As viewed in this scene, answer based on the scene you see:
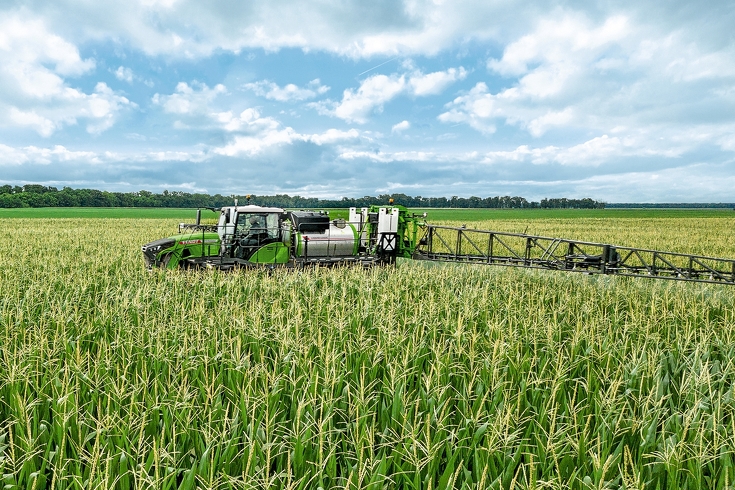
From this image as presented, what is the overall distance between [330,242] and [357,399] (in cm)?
1069

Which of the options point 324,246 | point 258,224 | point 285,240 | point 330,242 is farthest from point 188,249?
point 330,242

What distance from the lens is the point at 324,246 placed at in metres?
14.1

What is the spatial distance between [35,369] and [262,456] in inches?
144

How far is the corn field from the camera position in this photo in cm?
318

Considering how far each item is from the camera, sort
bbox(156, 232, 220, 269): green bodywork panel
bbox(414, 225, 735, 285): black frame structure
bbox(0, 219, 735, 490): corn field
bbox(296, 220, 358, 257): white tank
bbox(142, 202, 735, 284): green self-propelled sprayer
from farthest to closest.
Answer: bbox(296, 220, 358, 257): white tank → bbox(156, 232, 220, 269): green bodywork panel → bbox(142, 202, 735, 284): green self-propelled sprayer → bbox(414, 225, 735, 285): black frame structure → bbox(0, 219, 735, 490): corn field

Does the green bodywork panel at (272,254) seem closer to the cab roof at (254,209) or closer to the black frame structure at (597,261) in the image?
the cab roof at (254,209)

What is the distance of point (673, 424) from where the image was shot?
13.7 ft

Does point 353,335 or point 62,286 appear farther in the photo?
point 62,286

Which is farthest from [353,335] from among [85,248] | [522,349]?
[85,248]

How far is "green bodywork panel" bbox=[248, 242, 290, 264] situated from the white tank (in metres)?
0.50

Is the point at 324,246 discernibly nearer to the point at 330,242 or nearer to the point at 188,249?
the point at 330,242

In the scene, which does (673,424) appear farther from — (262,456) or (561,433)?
(262,456)

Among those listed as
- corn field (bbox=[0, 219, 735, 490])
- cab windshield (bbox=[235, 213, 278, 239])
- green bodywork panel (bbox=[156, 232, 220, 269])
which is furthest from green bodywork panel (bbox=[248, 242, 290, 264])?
corn field (bbox=[0, 219, 735, 490])

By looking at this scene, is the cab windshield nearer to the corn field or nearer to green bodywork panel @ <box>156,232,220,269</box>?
green bodywork panel @ <box>156,232,220,269</box>
